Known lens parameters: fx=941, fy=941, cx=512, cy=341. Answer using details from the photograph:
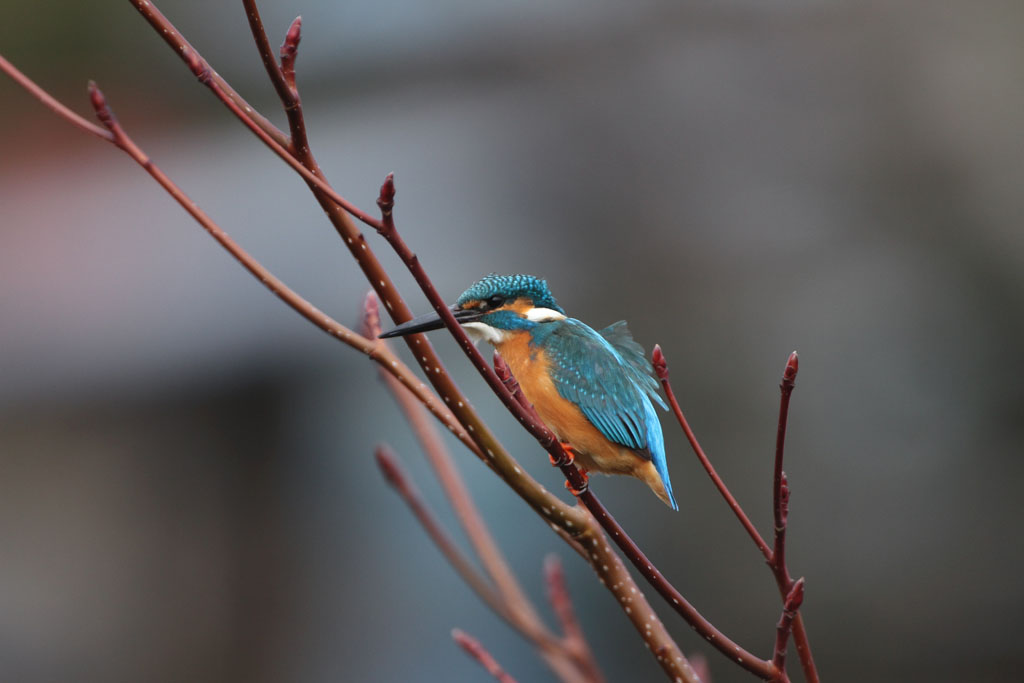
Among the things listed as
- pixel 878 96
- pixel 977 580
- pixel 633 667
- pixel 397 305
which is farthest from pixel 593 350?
pixel 878 96

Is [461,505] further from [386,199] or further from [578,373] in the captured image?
[386,199]

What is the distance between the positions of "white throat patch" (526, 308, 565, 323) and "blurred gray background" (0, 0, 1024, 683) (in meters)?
1.18

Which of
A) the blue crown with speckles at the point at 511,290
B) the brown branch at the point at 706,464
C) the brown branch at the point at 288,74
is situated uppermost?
the brown branch at the point at 288,74

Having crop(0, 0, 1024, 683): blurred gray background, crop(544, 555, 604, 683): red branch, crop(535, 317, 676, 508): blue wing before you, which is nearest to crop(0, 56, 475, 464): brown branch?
crop(535, 317, 676, 508): blue wing

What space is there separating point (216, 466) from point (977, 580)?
1800 mm

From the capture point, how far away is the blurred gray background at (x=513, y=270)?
6.77 ft

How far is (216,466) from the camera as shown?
2377 mm

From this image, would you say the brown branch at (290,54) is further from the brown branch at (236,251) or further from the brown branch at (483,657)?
the brown branch at (483,657)

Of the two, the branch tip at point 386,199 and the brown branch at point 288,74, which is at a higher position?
the brown branch at point 288,74

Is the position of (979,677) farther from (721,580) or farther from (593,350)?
(593,350)

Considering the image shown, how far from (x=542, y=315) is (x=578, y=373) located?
0.19 feet

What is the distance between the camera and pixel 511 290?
0.73m

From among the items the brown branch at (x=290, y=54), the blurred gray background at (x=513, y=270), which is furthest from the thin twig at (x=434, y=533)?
the blurred gray background at (x=513, y=270)

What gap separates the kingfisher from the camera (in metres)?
0.74
